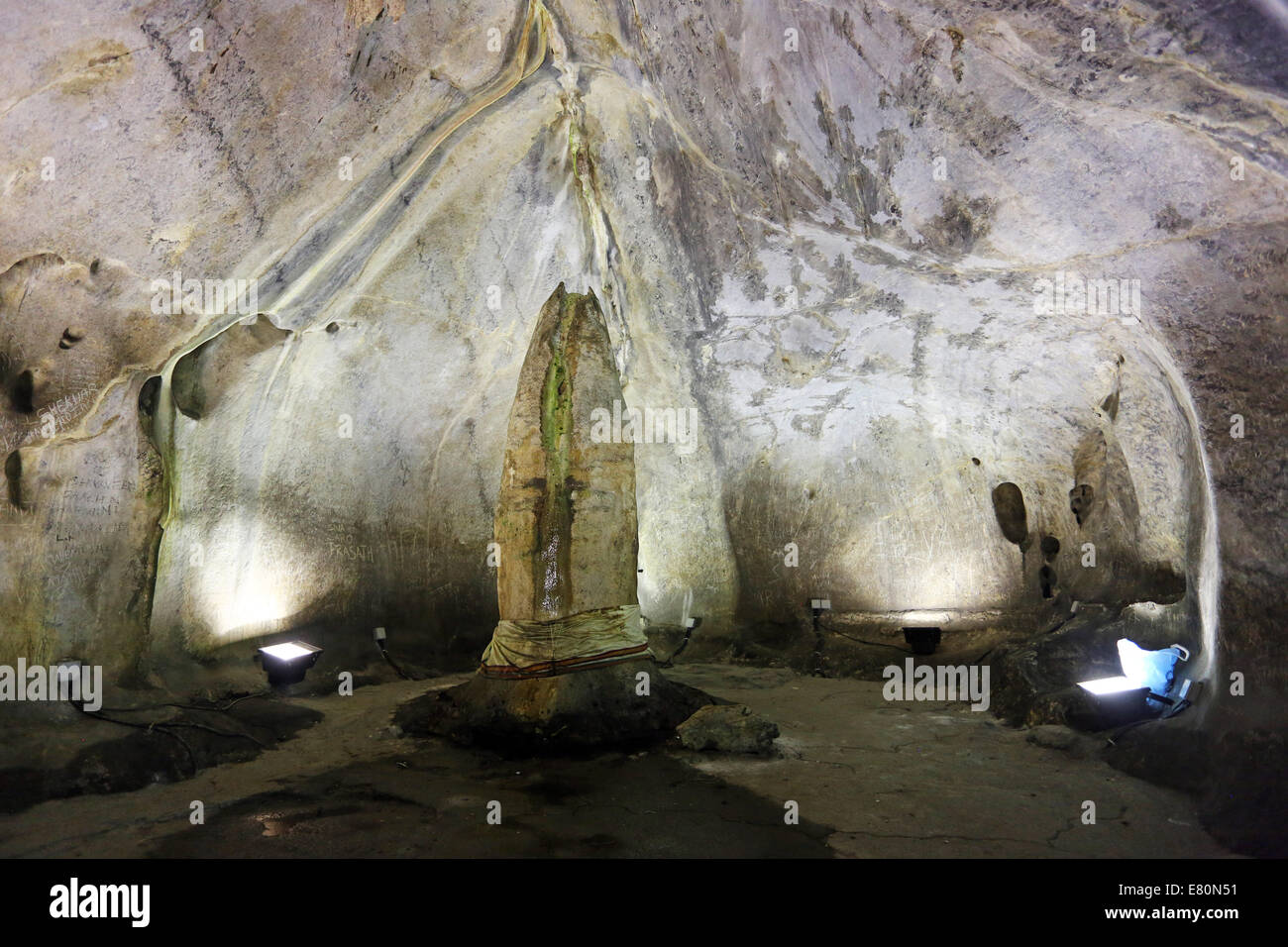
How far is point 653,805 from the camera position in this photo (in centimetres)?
442

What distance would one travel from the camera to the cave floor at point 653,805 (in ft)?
12.5

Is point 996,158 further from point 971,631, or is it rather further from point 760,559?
point 760,559

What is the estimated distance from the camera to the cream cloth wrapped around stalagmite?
5.82 m

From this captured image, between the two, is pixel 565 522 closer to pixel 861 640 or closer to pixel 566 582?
pixel 566 582

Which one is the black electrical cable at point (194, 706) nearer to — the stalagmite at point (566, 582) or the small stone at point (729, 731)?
the stalagmite at point (566, 582)

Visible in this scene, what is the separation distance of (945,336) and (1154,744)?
3469 millimetres

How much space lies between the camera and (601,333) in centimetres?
651

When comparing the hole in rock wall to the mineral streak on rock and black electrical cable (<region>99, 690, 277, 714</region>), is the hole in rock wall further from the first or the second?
black electrical cable (<region>99, 690, 277, 714</region>)

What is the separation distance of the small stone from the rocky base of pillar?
0.84 ft

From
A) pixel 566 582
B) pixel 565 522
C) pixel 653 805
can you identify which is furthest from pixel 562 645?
pixel 653 805

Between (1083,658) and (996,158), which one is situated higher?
(996,158)

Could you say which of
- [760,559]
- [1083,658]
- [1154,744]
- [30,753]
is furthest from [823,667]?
[30,753]

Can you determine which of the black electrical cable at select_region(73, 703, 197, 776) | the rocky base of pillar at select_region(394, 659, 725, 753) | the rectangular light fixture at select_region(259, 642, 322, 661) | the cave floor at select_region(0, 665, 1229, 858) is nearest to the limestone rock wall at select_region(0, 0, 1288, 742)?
the black electrical cable at select_region(73, 703, 197, 776)

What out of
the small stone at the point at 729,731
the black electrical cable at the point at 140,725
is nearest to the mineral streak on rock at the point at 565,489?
the small stone at the point at 729,731
